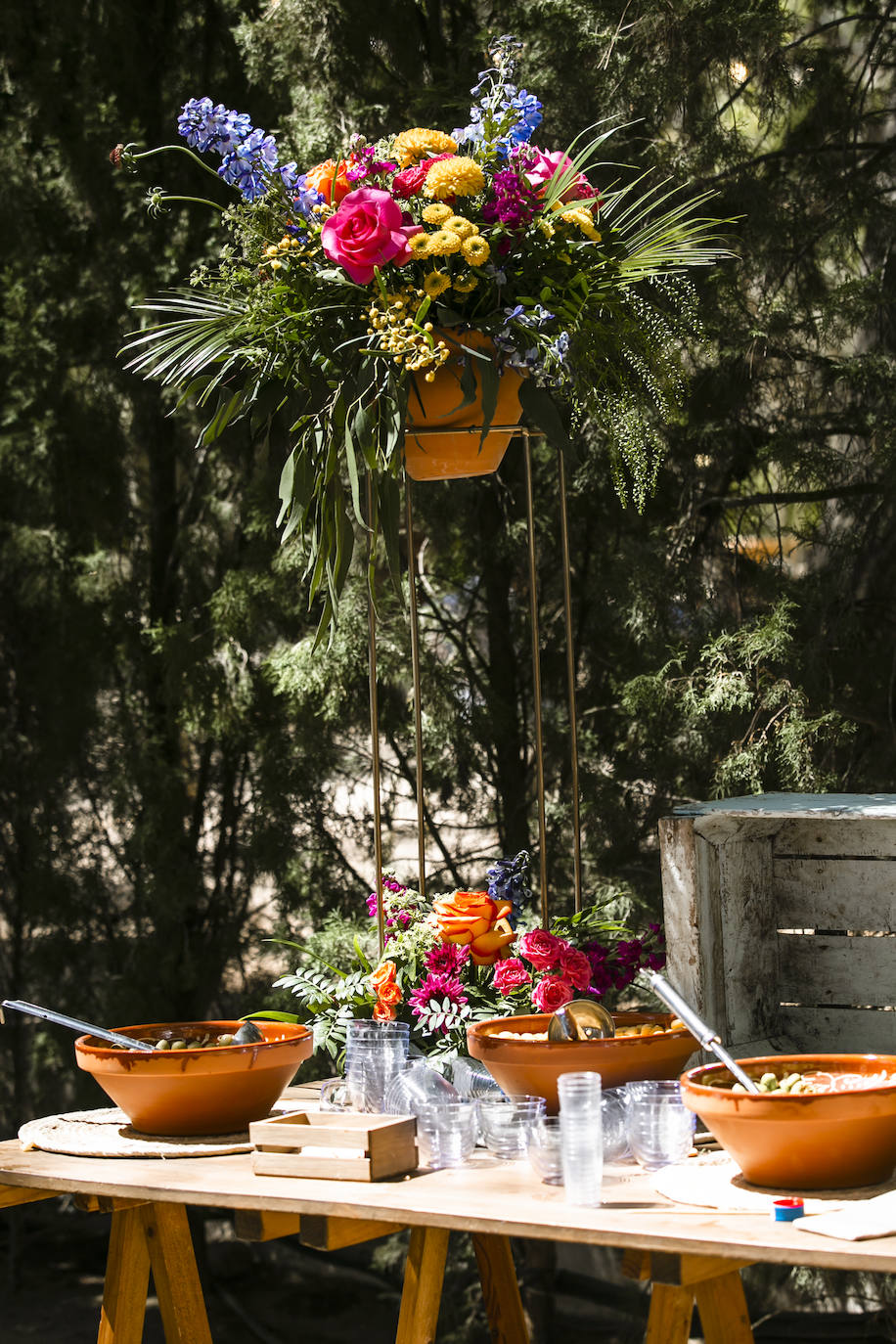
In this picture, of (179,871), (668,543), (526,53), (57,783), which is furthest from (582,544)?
(57,783)

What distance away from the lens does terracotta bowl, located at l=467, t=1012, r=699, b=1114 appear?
1625mm

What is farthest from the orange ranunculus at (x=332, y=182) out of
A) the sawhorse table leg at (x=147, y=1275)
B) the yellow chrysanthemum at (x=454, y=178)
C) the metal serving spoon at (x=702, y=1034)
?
the sawhorse table leg at (x=147, y=1275)

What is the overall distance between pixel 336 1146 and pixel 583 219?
1083 mm

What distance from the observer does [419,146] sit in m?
1.78

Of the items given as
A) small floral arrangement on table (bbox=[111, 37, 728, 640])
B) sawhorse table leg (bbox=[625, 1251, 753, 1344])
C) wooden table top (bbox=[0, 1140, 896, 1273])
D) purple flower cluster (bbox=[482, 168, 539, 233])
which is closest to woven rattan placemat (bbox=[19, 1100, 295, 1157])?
wooden table top (bbox=[0, 1140, 896, 1273])

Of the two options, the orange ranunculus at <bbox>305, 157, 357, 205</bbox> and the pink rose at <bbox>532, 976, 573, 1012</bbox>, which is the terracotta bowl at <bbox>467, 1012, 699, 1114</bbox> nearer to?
the pink rose at <bbox>532, 976, 573, 1012</bbox>

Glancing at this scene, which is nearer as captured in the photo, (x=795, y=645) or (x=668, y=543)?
(x=795, y=645)

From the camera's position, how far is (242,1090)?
168cm

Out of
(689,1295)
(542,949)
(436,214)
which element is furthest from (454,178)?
(689,1295)

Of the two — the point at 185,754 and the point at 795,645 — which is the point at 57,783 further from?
the point at 795,645

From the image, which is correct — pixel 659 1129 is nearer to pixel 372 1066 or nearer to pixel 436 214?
pixel 372 1066

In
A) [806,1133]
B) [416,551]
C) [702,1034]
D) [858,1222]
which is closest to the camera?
[858,1222]

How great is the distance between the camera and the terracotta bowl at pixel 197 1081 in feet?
5.43

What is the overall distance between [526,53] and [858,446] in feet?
3.72
